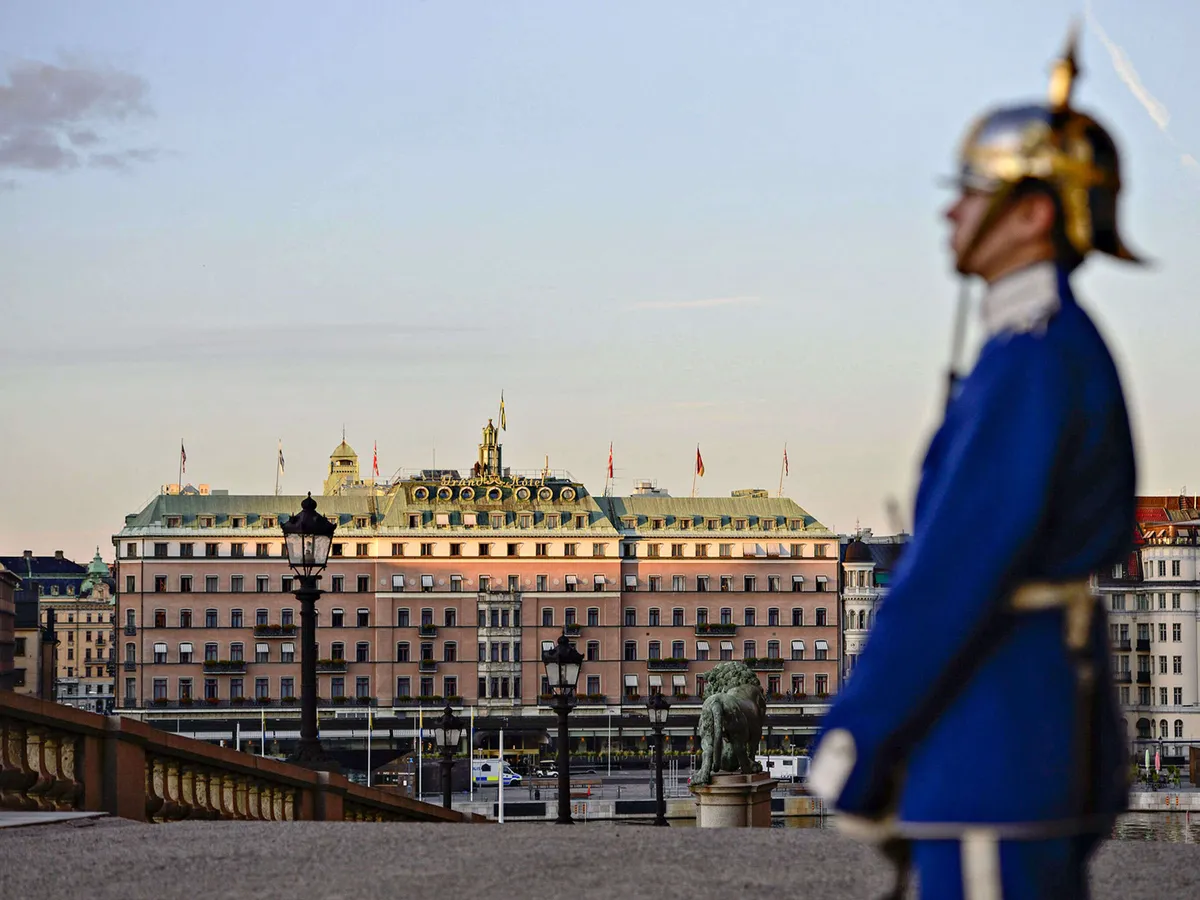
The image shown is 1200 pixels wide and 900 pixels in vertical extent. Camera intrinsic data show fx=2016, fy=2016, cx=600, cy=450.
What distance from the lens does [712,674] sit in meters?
22.8

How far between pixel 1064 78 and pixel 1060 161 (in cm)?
20

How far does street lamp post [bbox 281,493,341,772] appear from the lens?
18453 mm

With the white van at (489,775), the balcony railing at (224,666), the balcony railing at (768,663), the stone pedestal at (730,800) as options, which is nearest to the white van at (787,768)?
the white van at (489,775)

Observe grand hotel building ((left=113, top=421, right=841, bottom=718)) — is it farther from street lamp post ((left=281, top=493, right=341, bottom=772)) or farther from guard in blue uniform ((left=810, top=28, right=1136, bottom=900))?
guard in blue uniform ((left=810, top=28, right=1136, bottom=900))

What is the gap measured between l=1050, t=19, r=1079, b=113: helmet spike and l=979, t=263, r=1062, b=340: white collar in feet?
1.17

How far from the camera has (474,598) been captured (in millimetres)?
116188

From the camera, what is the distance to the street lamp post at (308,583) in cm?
1845

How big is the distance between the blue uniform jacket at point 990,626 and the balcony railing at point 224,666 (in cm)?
11203

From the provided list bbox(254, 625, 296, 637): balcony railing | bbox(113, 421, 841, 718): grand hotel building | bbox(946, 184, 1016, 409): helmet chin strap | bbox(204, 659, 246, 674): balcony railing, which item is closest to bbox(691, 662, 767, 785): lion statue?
bbox(946, 184, 1016, 409): helmet chin strap

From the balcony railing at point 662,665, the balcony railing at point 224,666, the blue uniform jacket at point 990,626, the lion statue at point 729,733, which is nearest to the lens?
the blue uniform jacket at point 990,626

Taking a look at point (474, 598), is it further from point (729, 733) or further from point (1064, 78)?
point (1064, 78)

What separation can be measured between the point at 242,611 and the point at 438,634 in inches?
443

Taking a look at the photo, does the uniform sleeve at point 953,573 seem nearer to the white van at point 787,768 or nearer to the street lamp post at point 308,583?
the street lamp post at point 308,583

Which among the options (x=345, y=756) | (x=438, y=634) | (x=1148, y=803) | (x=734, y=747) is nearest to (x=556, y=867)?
(x=734, y=747)
